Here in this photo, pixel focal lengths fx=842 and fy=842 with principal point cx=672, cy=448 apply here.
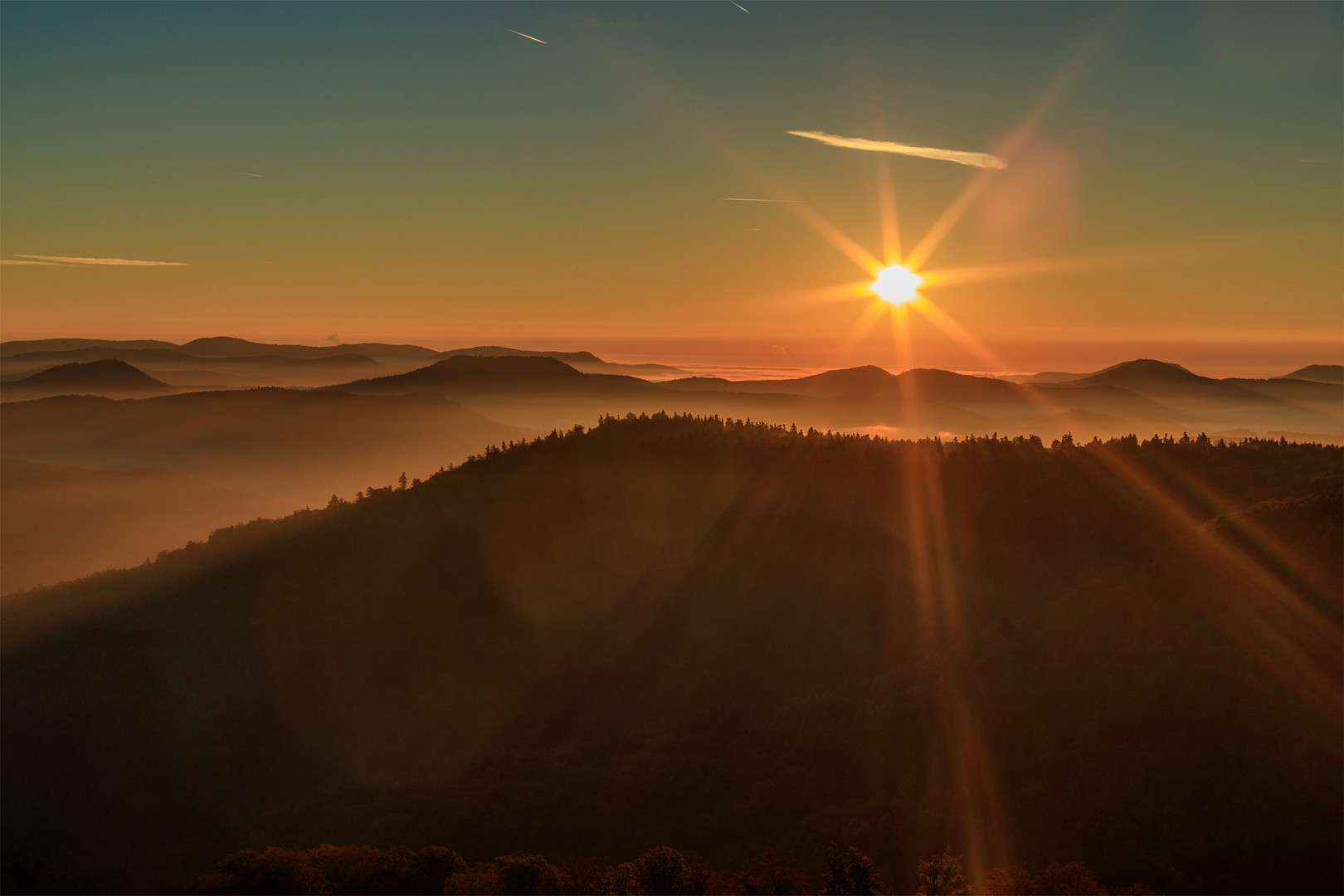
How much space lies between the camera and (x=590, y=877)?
1035 inches

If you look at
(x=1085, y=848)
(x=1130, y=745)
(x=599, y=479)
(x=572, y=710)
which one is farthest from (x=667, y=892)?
(x=599, y=479)

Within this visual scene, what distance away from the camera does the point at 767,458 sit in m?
53.6

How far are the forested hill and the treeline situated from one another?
2322 millimetres

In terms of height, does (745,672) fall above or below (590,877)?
above

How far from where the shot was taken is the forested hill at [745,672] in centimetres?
2745

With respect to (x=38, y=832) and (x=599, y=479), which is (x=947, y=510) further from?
(x=38, y=832)

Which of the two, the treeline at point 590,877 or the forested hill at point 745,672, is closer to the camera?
the treeline at point 590,877

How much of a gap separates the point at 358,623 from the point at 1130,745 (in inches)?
1711

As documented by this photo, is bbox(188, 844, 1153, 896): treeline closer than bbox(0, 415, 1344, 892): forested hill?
Yes

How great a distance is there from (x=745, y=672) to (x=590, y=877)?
1568 centimetres

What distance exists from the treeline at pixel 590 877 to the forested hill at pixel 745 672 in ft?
7.62

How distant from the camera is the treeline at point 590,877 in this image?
2286cm

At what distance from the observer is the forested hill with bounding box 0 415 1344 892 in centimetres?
2745

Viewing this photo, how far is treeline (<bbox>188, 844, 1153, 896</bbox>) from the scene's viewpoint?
22.9 m
